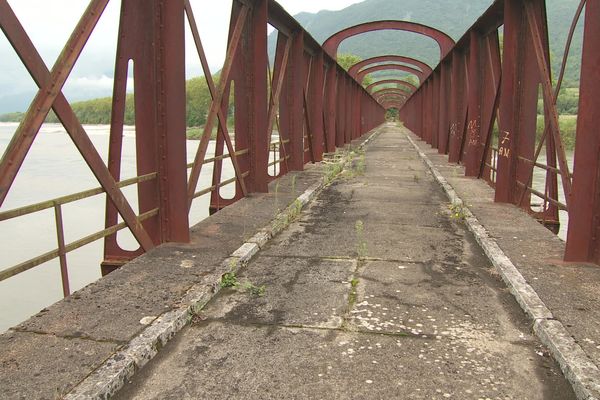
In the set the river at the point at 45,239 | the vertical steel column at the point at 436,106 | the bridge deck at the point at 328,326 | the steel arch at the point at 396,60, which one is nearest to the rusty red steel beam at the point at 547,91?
the bridge deck at the point at 328,326

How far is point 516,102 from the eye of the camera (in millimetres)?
→ 7945

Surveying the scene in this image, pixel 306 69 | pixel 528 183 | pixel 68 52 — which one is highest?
pixel 306 69

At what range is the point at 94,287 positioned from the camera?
4215mm

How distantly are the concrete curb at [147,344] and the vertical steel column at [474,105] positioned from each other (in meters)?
7.93

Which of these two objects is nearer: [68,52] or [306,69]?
[68,52]

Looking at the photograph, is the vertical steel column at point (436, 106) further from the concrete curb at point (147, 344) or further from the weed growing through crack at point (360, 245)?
the concrete curb at point (147, 344)

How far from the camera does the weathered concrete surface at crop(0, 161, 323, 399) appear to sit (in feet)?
9.21

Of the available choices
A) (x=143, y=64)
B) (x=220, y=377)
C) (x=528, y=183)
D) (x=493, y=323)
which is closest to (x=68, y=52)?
(x=143, y=64)

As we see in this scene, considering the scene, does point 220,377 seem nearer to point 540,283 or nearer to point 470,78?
point 540,283

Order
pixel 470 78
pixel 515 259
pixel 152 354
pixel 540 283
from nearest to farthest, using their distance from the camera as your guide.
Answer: pixel 152 354 → pixel 540 283 → pixel 515 259 → pixel 470 78

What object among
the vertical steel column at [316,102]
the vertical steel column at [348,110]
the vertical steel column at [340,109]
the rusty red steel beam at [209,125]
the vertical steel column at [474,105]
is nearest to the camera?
the rusty red steel beam at [209,125]

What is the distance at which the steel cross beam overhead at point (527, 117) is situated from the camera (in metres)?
4.82

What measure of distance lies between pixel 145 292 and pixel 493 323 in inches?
102

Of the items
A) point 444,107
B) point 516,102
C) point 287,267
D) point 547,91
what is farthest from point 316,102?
point 287,267
